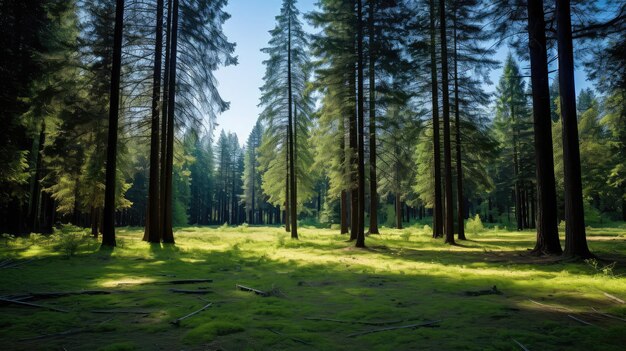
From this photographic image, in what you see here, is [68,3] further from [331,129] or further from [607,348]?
[607,348]

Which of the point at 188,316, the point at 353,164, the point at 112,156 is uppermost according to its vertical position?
the point at 353,164

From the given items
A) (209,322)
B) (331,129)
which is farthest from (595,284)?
(331,129)

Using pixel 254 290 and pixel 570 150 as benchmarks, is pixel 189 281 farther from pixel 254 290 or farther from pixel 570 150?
pixel 570 150

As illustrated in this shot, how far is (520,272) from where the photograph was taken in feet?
27.8

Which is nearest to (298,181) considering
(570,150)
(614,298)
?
(570,150)

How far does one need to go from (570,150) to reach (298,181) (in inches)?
741

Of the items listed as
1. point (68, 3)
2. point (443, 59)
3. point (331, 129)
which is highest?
point (68, 3)

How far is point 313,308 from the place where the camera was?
193 inches

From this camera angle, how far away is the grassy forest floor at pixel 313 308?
3439 mm

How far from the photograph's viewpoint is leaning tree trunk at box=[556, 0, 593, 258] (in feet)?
31.1

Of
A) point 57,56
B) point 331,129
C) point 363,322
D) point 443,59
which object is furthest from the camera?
point 331,129

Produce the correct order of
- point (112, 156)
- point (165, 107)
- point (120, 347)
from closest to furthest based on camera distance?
point (120, 347), point (112, 156), point (165, 107)

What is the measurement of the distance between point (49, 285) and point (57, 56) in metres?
11.0

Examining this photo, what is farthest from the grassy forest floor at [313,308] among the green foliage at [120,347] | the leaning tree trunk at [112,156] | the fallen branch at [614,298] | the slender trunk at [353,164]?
the slender trunk at [353,164]
